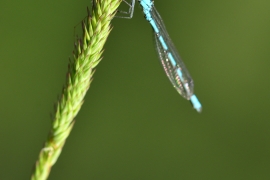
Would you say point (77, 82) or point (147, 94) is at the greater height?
point (147, 94)

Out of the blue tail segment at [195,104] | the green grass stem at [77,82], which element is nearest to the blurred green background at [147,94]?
the blue tail segment at [195,104]

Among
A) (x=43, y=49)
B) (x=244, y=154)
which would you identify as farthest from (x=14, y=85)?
(x=244, y=154)

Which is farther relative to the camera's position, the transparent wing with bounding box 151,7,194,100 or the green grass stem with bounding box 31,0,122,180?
the transparent wing with bounding box 151,7,194,100

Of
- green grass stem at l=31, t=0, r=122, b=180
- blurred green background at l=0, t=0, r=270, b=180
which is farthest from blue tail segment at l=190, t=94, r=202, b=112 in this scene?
green grass stem at l=31, t=0, r=122, b=180

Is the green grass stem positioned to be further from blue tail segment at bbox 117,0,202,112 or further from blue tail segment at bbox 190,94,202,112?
blue tail segment at bbox 190,94,202,112

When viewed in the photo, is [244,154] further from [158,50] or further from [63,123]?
[63,123]

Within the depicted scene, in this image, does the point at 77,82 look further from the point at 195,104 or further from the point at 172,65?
the point at 195,104

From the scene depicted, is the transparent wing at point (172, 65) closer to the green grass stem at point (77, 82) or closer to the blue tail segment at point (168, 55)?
the blue tail segment at point (168, 55)

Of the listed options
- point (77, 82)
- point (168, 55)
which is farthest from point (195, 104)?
point (77, 82)

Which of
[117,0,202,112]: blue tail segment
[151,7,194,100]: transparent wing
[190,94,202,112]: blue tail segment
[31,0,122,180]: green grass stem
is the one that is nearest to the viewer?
[31,0,122,180]: green grass stem
